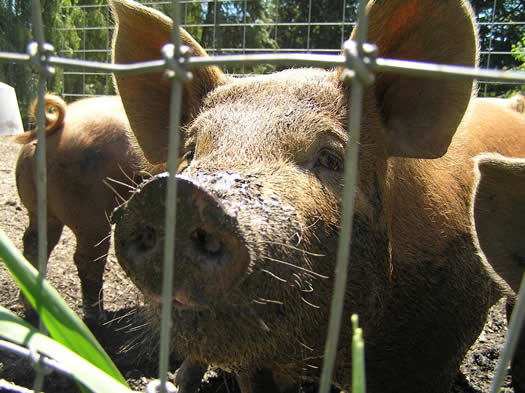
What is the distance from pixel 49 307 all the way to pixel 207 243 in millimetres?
394

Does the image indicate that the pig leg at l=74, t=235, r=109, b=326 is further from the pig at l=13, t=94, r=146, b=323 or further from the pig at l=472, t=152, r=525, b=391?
the pig at l=472, t=152, r=525, b=391

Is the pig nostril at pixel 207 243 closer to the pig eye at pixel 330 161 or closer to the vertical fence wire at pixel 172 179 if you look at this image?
the vertical fence wire at pixel 172 179

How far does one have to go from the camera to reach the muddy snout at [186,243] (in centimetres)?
109

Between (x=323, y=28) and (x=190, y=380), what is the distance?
1401cm

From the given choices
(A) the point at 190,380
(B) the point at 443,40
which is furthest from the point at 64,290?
(B) the point at 443,40

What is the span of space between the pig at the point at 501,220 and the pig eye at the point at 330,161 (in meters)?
0.48

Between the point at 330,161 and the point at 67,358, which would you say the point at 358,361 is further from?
the point at 330,161

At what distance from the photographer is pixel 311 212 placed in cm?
162

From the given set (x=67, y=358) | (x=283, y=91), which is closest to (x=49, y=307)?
(x=67, y=358)

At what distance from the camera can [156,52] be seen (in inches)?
92.0

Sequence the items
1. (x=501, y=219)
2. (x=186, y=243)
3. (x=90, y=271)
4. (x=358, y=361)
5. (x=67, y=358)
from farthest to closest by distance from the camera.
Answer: (x=90, y=271) → (x=501, y=219) → (x=186, y=243) → (x=67, y=358) → (x=358, y=361)

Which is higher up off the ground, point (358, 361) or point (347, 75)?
point (347, 75)

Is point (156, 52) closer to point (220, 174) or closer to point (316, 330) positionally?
point (220, 174)

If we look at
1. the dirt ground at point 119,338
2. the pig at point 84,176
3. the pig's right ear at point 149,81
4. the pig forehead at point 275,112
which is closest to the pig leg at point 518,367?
the dirt ground at point 119,338
